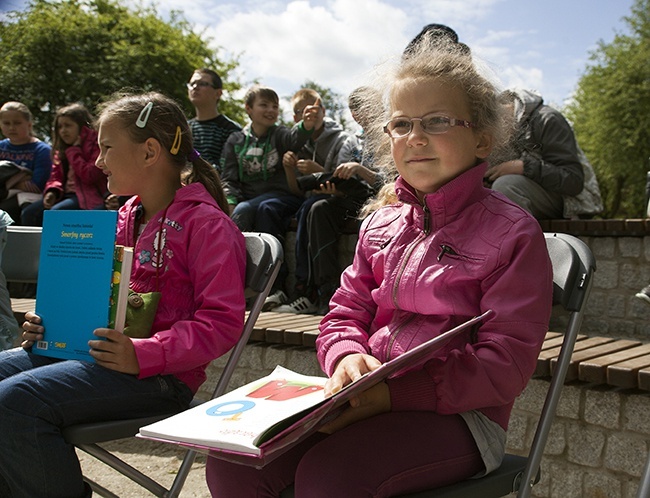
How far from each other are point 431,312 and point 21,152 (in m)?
6.02

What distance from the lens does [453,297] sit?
1.71 m

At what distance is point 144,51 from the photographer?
60.5 feet

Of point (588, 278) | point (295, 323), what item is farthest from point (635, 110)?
point (588, 278)

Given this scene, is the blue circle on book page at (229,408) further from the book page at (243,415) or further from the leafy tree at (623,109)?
the leafy tree at (623,109)

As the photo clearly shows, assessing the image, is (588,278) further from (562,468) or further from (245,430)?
(562,468)

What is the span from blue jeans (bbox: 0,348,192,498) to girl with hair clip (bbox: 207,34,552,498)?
0.44 m

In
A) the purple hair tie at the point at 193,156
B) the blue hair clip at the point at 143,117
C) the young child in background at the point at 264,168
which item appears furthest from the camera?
the young child in background at the point at 264,168

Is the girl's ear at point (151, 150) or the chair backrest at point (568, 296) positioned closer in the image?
the chair backrest at point (568, 296)

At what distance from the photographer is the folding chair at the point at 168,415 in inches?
78.0

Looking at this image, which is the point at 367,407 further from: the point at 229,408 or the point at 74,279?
the point at 74,279

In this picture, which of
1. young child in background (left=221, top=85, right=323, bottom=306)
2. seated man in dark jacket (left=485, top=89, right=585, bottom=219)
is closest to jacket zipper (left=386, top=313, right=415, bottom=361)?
seated man in dark jacket (left=485, top=89, right=585, bottom=219)

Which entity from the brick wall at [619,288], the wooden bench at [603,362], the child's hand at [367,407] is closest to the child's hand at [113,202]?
the wooden bench at [603,362]

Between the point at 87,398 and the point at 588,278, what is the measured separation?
4.41 ft

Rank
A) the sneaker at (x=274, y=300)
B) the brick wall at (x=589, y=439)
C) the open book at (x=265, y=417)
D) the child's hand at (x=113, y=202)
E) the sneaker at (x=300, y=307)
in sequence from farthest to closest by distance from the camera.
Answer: the child's hand at (x=113, y=202)
the sneaker at (x=274, y=300)
the sneaker at (x=300, y=307)
the brick wall at (x=589, y=439)
the open book at (x=265, y=417)
